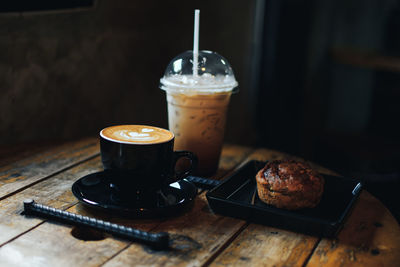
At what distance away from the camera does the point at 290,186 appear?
1.02 meters

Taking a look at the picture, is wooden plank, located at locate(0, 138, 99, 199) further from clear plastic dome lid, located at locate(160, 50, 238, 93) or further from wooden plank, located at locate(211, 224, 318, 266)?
wooden plank, located at locate(211, 224, 318, 266)

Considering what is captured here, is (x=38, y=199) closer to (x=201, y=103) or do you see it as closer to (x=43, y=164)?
(x=43, y=164)

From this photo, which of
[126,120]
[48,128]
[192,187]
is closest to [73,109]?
[48,128]

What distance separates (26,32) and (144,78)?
805 mm

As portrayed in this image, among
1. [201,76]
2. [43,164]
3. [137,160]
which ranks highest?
[201,76]

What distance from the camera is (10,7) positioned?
1.57 m

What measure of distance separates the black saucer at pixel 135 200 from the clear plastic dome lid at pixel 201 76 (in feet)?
0.91

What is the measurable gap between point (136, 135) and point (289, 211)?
1.29ft

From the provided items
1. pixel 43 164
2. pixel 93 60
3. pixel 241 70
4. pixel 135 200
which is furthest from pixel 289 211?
pixel 241 70

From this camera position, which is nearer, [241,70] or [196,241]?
[196,241]

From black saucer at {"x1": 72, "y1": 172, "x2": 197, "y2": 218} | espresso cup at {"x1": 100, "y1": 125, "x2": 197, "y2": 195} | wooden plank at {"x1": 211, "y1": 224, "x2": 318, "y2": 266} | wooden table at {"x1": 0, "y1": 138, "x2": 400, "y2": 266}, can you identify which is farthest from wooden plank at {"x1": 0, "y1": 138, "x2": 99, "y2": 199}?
wooden plank at {"x1": 211, "y1": 224, "x2": 318, "y2": 266}

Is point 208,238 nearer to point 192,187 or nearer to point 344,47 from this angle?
point 192,187

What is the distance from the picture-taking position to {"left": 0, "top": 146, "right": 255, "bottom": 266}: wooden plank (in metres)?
0.84

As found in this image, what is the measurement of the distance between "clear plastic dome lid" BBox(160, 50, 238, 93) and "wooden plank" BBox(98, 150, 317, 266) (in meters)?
0.35
